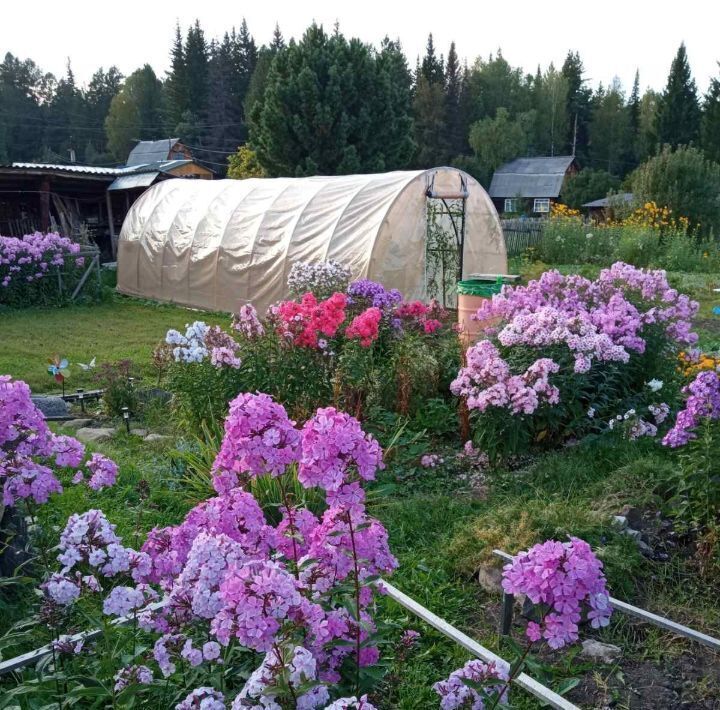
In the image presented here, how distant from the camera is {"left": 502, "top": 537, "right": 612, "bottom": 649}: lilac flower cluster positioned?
A: 1625mm

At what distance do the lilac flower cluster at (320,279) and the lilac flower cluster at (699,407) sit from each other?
17.8ft

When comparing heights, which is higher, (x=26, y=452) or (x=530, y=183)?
(x=530, y=183)

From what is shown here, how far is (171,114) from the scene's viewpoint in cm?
5859

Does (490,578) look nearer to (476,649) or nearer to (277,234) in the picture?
(476,649)

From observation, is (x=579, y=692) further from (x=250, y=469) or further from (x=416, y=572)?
(x=250, y=469)

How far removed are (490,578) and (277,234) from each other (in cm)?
944

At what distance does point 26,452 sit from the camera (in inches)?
101

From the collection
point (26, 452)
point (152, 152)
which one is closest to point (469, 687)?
point (26, 452)

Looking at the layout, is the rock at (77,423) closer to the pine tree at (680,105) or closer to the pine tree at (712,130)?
the pine tree at (712,130)

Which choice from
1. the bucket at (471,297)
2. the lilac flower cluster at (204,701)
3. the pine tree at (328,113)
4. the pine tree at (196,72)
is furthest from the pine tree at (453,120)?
the lilac flower cluster at (204,701)

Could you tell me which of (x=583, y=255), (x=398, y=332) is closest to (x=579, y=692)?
(x=398, y=332)

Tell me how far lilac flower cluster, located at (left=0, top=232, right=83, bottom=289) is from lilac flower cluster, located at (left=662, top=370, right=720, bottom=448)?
12.1 m

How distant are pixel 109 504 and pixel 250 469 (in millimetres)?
2795

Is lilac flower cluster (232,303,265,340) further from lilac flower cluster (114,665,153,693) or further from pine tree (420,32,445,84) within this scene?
pine tree (420,32,445,84)
